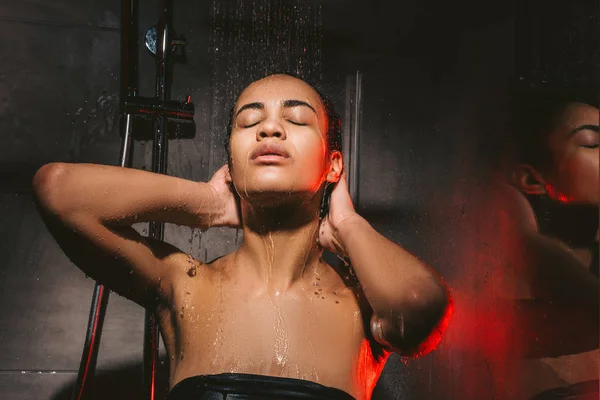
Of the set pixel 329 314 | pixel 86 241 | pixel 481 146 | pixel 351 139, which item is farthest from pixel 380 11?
pixel 86 241

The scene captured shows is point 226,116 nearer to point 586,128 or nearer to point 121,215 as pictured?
point 121,215

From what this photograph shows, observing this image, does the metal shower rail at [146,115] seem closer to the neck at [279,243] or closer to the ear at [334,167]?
the neck at [279,243]

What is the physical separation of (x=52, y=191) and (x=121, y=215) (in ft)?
0.61

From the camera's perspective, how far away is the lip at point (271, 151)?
1770 mm

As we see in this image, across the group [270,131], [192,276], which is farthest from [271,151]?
[192,276]

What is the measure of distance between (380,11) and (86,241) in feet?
5.33

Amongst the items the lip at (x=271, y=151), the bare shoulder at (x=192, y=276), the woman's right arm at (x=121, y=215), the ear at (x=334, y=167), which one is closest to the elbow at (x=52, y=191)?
the woman's right arm at (x=121, y=215)

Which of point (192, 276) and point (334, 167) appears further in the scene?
point (334, 167)

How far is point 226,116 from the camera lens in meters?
2.54

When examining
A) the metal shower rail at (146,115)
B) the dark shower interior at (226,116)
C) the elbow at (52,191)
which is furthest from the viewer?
the dark shower interior at (226,116)

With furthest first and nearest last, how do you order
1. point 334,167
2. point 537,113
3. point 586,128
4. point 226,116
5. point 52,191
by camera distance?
1. point 226,116
2. point 537,113
3. point 334,167
4. point 586,128
5. point 52,191

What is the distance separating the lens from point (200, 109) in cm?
253

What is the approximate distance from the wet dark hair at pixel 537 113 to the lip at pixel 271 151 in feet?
2.83

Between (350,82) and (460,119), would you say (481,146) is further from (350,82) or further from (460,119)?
(350,82)
